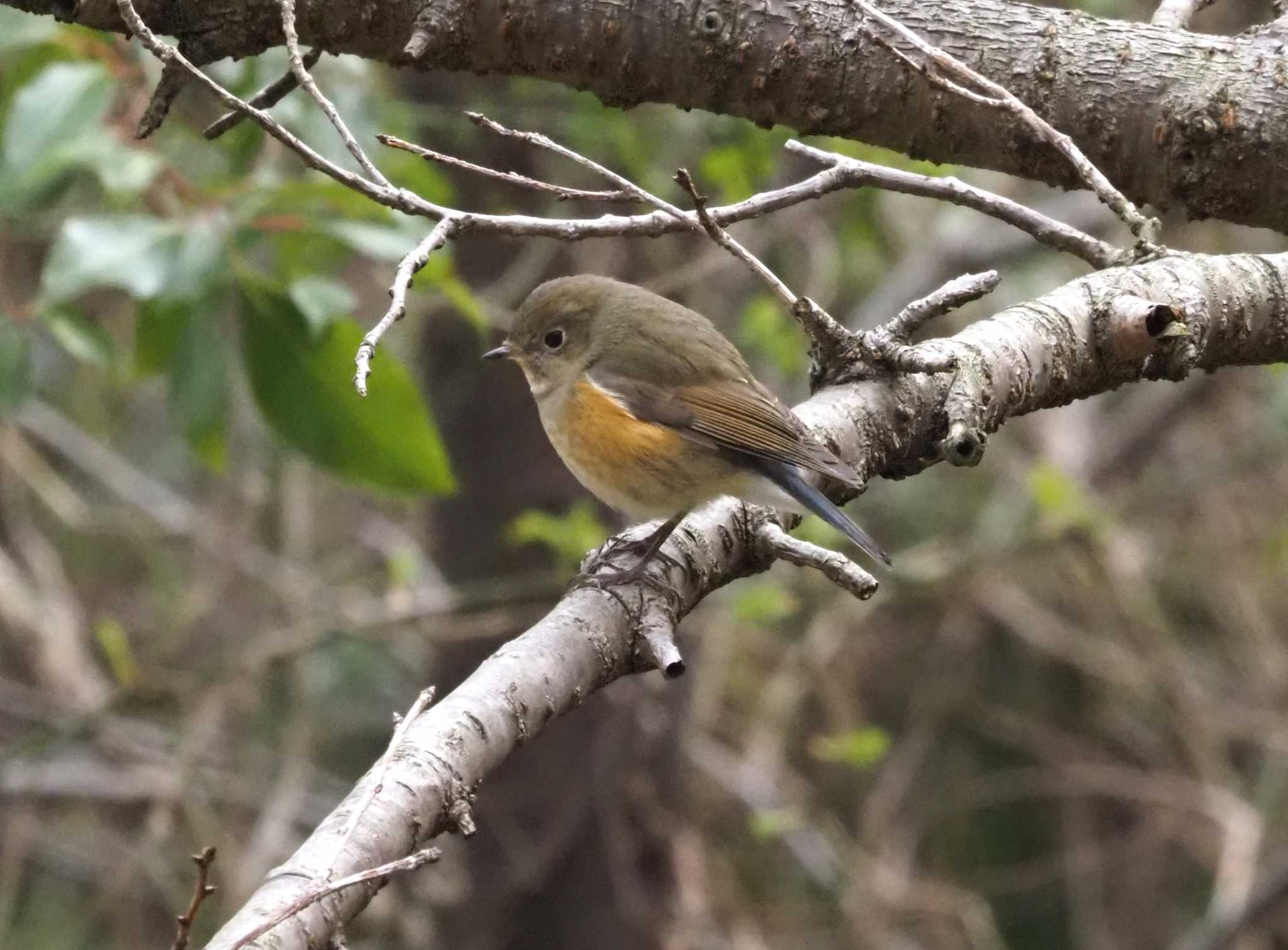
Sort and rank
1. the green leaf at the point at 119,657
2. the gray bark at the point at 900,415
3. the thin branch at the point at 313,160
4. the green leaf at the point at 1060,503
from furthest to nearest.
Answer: the green leaf at the point at 1060,503
the green leaf at the point at 119,657
the thin branch at the point at 313,160
the gray bark at the point at 900,415

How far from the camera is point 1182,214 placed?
8.06 ft

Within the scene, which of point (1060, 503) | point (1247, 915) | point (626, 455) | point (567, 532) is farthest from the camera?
point (1247, 915)

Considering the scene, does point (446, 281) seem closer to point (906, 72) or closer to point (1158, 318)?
point (906, 72)

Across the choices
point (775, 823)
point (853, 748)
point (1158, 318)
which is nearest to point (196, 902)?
point (1158, 318)

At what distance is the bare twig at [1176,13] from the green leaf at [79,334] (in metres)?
2.15

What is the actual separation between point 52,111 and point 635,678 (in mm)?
2528

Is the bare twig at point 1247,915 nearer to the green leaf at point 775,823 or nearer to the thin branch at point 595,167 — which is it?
the green leaf at point 775,823

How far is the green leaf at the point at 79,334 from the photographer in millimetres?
2916

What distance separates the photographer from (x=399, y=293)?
5.42 ft

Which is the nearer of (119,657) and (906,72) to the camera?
(906,72)

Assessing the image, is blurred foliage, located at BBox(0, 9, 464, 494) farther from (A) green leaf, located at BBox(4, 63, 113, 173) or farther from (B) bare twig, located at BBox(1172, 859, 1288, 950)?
(B) bare twig, located at BBox(1172, 859, 1288, 950)

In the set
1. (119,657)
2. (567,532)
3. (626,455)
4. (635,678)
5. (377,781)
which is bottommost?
(635,678)

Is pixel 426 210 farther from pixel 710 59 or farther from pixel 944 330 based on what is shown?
pixel 944 330

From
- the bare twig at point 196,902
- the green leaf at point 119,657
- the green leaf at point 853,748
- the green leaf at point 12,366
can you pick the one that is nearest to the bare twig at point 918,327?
the bare twig at point 196,902
